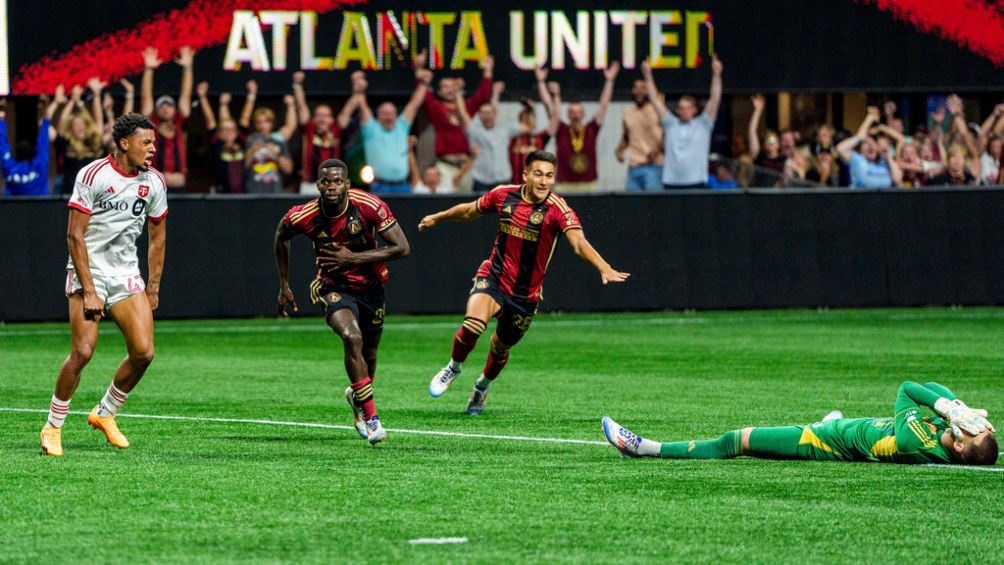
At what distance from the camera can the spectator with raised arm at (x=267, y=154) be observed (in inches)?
922

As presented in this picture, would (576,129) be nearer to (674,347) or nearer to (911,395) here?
(674,347)

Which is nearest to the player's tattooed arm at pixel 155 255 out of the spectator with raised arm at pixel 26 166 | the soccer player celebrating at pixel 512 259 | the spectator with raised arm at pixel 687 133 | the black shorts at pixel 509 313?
the soccer player celebrating at pixel 512 259

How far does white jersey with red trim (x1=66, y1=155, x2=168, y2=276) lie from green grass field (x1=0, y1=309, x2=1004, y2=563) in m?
1.21

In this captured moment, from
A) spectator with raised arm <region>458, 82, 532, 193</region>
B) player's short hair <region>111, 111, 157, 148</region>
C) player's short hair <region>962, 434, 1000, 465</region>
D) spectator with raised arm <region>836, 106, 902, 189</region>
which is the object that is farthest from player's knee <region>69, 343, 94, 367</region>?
spectator with raised arm <region>836, 106, 902, 189</region>

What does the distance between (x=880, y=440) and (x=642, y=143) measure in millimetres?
14667

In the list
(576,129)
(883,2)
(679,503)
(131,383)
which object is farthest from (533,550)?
(883,2)

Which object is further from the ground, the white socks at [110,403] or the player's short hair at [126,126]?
the player's short hair at [126,126]

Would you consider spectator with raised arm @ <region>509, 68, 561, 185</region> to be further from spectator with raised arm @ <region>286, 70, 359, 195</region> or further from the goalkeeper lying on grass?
the goalkeeper lying on grass

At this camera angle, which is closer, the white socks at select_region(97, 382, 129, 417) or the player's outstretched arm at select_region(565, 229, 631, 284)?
the white socks at select_region(97, 382, 129, 417)

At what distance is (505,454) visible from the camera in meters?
10.9

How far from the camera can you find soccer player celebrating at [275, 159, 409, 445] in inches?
479

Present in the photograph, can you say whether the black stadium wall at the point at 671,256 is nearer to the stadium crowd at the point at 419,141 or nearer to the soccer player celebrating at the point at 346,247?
Result: the stadium crowd at the point at 419,141

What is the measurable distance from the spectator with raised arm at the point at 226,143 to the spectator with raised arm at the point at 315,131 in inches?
26.2

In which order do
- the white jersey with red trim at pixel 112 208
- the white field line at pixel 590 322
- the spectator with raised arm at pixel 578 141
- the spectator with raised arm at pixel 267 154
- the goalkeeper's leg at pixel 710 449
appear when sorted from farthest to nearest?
the spectator with raised arm at pixel 578 141 → the spectator with raised arm at pixel 267 154 → the white field line at pixel 590 322 → the white jersey with red trim at pixel 112 208 → the goalkeeper's leg at pixel 710 449
